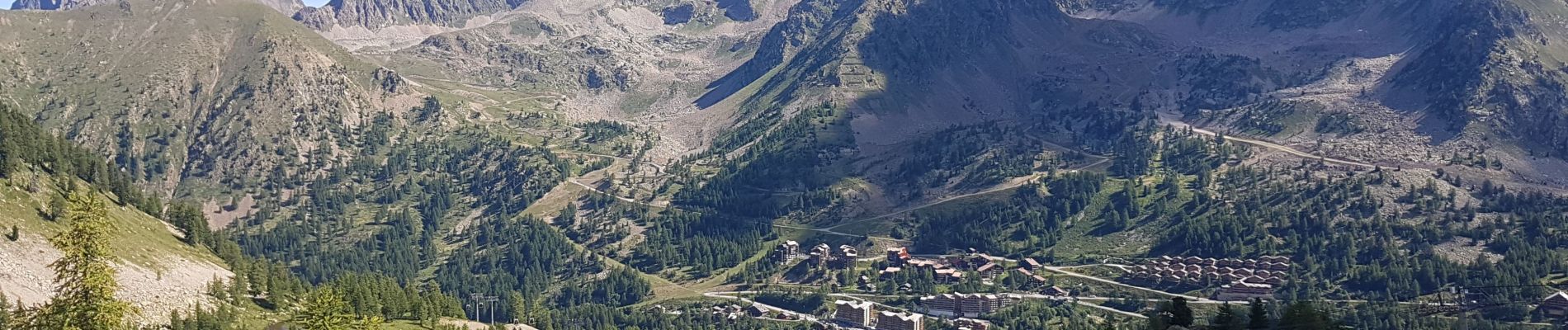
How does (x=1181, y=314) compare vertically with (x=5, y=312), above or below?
below

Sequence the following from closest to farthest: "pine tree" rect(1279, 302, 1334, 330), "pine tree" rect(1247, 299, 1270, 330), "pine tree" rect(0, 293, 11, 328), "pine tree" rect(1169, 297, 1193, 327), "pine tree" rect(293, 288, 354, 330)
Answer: "pine tree" rect(293, 288, 354, 330), "pine tree" rect(0, 293, 11, 328), "pine tree" rect(1279, 302, 1334, 330), "pine tree" rect(1247, 299, 1270, 330), "pine tree" rect(1169, 297, 1193, 327)

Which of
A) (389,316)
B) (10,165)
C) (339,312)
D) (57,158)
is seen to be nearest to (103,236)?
(339,312)

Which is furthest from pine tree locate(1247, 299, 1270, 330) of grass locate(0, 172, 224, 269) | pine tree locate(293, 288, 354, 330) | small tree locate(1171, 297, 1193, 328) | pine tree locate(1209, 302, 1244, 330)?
grass locate(0, 172, 224, 269)

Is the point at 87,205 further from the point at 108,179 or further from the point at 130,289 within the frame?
the point at 108,179

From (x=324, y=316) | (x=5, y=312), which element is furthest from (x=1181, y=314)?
(x=5, y=312)

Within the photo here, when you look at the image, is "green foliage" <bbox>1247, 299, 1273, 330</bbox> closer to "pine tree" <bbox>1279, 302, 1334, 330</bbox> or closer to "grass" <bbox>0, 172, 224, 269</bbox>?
"pine tree" <bbox>1279, 302, 1334, 330</bbox>

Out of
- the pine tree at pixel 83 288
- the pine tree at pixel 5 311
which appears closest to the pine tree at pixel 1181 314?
the pine tree at pixel 83 288

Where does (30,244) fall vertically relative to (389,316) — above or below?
above

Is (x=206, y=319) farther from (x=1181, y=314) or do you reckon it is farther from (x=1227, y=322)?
(x=1227, y=322)
